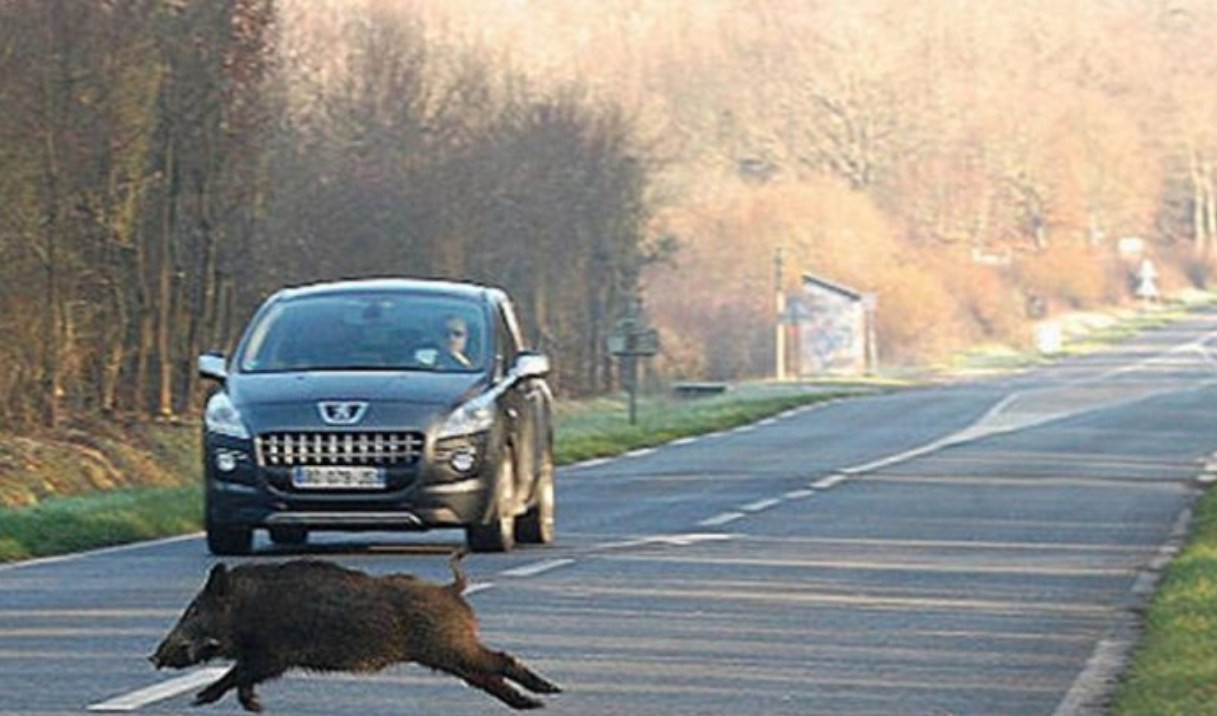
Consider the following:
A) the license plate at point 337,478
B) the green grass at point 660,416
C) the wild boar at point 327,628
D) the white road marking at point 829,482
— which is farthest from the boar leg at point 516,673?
the green grass at point 660,416

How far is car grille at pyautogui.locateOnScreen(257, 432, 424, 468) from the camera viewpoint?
64.8 ft

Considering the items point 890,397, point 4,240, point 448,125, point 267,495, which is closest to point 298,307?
point 267,495

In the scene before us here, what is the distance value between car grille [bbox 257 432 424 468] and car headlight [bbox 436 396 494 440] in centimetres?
19

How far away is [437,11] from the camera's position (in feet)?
254

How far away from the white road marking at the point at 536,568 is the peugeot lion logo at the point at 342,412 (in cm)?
135

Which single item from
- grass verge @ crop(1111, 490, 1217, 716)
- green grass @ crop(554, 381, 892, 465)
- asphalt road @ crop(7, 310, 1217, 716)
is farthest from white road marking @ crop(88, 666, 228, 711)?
green grass @ crop(554, 381, 892, 465)

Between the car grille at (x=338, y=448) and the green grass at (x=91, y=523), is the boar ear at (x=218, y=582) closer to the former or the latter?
the car grille at (x=338, y=448)

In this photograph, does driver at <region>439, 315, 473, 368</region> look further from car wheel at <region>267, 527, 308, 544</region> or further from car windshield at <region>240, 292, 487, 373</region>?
car wheel at <region>267, 527, 308, 544</region>

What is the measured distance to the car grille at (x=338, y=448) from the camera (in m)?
19.8

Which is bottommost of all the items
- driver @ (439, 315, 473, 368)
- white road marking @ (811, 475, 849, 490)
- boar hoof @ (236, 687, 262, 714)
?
white road marking @ (811, 475, 849, 490)

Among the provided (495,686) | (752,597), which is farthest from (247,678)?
(752,597)

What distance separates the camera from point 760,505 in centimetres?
2739

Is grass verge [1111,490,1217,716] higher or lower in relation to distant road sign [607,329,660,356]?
lower

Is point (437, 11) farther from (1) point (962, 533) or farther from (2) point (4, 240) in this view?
(1) point (962, 533)
